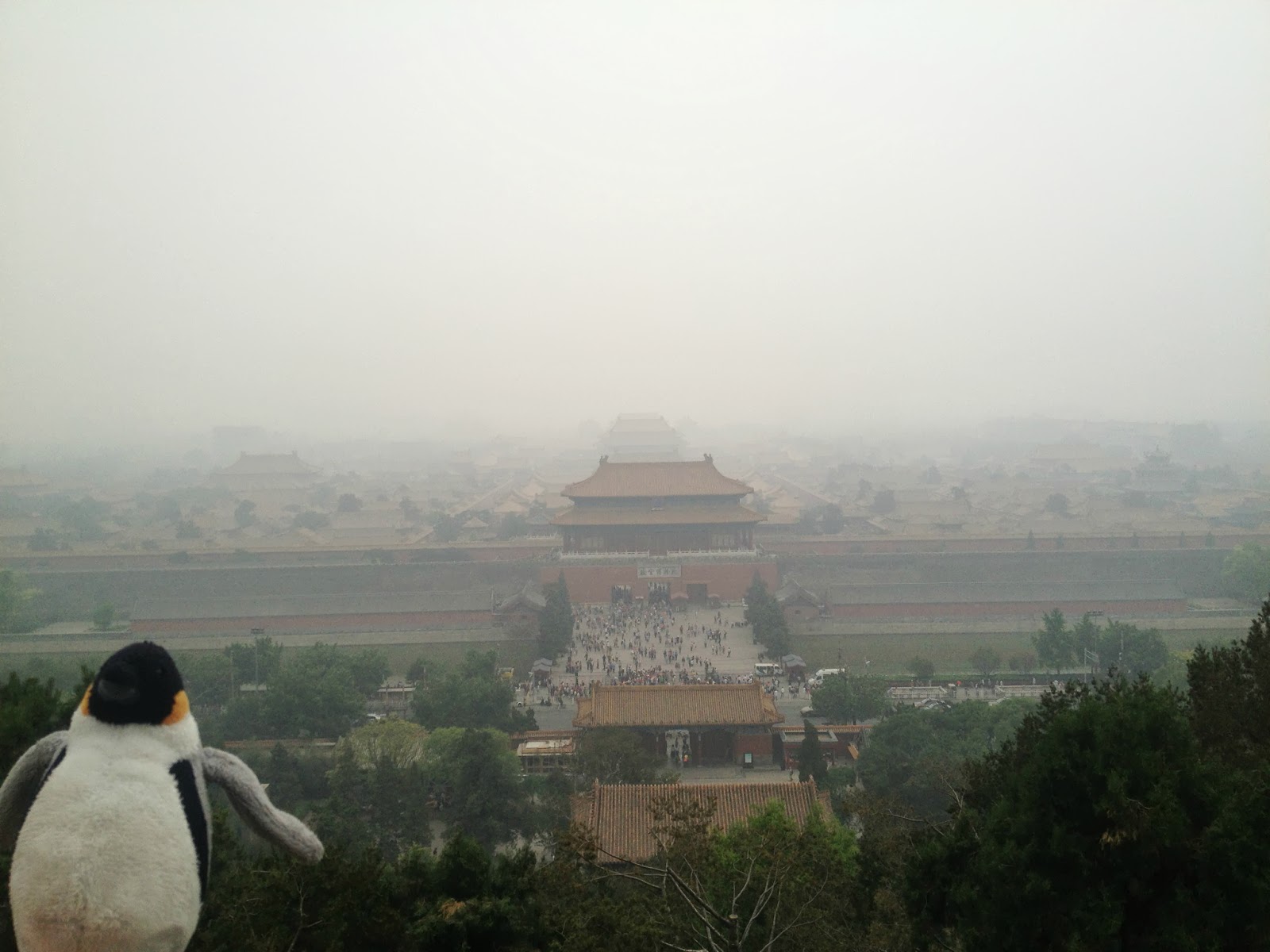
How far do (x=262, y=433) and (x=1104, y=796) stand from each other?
4867 inches

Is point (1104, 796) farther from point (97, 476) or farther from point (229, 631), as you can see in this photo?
point (97, 476)

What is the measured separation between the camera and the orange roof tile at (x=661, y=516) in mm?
25922

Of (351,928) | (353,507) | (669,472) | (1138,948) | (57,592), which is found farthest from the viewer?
→ (353,507)

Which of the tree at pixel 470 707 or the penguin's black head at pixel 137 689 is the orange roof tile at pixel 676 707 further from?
the penguin's black head at pixel 137 689

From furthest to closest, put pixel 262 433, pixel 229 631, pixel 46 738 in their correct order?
pixel 262 433 → pixel 229 631 → pixel 46 738

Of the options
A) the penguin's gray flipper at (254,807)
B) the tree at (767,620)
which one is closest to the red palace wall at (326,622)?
the tree at (767,620)

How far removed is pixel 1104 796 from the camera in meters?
4.55

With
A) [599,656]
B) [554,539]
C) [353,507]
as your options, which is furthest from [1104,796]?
[353,507]

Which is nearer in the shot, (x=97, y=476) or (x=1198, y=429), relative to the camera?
(x=97, y=476)

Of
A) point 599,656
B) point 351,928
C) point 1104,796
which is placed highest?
point 1104,796

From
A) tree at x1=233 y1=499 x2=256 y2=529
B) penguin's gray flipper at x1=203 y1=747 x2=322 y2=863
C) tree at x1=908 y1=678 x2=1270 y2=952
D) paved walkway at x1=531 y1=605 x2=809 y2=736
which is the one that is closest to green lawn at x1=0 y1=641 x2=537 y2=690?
paved walkway at x1=531 y1=605 x2=809 y2=736

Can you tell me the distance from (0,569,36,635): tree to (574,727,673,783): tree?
57.8 ft

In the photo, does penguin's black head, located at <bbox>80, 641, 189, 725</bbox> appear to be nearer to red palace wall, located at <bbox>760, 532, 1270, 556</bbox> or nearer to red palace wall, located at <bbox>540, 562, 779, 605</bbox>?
red palace wall, located at <bbox>540, 562, 779, 605</bbox>

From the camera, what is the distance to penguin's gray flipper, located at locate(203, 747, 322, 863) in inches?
114
